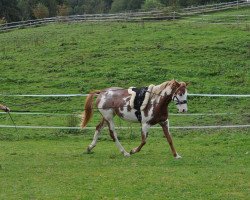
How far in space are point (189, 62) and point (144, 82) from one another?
4.19 metres

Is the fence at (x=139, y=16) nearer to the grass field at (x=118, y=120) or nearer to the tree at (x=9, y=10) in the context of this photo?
the grass field at (x=118, y=120)

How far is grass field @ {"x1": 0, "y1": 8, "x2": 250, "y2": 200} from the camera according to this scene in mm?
11031

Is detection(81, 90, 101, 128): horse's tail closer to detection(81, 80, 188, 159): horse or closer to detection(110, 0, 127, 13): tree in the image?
detection(81, 80, 188, 159): horse

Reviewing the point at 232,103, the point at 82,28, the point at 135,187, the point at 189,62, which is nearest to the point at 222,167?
the point at 135,187

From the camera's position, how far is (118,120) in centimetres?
2109

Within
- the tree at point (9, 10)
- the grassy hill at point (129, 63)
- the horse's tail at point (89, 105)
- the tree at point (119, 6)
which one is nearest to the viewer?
the horse's tail at point (89, 105)

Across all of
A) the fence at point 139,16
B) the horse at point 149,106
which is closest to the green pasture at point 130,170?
the horse at point 149,106

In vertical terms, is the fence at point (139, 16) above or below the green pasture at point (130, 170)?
above

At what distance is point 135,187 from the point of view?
35.2 feet

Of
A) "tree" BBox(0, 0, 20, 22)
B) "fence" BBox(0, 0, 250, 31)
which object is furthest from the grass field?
"tree" BBox(0, 0, 20, 22)

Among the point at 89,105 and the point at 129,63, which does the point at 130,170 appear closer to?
the point at 89,105

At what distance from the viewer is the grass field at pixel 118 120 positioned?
11.0 m

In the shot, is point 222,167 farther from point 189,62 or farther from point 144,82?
point 189,62

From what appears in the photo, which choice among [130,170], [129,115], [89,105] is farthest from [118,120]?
[130,170]
